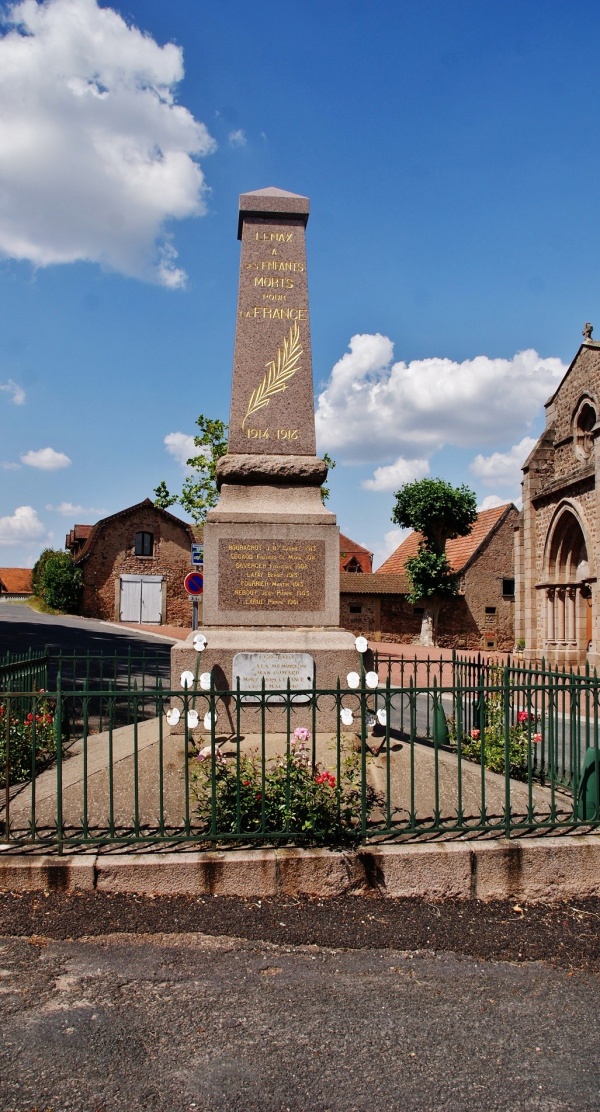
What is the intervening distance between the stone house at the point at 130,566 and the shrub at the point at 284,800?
32355 mm

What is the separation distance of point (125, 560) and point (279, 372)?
30.7 metres

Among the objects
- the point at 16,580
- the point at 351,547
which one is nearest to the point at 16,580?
the point at 16,580

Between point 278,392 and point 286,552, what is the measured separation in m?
1.57

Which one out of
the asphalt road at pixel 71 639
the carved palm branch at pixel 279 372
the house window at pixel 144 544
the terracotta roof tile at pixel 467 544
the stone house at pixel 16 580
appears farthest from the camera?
the stone house at pixel 16 580

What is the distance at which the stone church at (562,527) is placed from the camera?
20.7 m

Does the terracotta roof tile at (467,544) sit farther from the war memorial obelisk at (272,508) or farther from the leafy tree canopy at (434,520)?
the war memorial obelisk at (272,508)

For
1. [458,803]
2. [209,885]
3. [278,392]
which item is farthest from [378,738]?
[278,392]

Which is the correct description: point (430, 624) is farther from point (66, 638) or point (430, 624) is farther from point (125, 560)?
point (66, 638)

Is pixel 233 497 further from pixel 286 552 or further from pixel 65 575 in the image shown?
pixel 65 575

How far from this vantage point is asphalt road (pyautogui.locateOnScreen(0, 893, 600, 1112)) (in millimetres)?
2588

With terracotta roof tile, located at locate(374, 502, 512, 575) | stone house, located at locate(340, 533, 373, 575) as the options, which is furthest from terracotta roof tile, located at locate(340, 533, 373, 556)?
terracotta roof tile, located at locate(374, 502, 512, 575)

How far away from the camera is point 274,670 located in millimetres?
5895

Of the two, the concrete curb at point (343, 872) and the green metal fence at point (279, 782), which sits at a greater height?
the green metal fence at point (279, 782)

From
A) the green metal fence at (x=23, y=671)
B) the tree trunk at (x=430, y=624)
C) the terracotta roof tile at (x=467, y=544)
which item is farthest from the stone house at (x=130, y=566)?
the green metal fence at (x=23, y=671)
